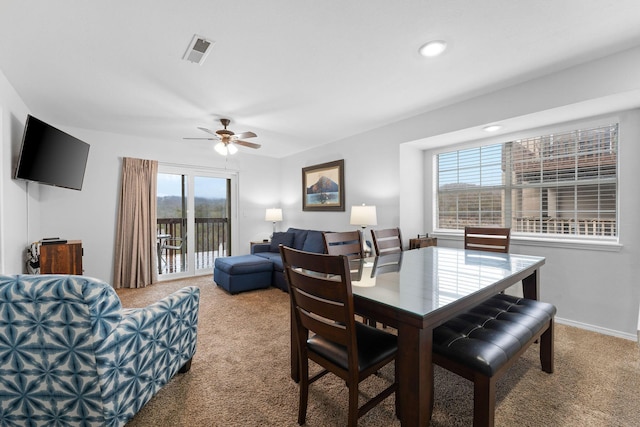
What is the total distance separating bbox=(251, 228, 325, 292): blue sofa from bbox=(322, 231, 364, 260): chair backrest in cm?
165

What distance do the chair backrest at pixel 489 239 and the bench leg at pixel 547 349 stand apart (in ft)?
2.69

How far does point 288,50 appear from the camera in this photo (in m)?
2.11

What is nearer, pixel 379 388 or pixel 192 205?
pixel 379 388

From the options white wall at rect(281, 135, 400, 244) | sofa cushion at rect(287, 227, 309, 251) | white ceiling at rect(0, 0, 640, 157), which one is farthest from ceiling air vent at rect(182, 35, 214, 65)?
sofa cushion at rect(287, 227, 309, 251)

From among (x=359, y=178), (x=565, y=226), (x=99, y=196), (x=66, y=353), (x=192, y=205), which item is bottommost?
(x=66, y=353)

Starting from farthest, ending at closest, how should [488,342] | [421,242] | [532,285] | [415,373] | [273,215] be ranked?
1. [273,215]
2. [421,242]
3. [532,285]
4. [488,342]
5. [415,373]

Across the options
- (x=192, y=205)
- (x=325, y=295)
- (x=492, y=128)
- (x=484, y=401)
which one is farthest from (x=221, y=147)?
(x=484, y=401)

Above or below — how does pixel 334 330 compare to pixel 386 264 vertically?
below

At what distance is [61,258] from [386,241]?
3.38m

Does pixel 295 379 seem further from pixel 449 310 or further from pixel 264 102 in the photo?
pixel 264 102

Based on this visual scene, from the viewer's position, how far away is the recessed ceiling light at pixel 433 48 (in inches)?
78.6

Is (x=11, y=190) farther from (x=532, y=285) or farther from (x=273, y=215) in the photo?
(x=532, y=285)

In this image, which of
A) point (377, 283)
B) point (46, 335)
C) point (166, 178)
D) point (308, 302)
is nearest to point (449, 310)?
point (377, 283)

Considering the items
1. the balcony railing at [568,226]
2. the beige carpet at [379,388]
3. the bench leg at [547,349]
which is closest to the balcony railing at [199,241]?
the beige carpet at [379,388]
